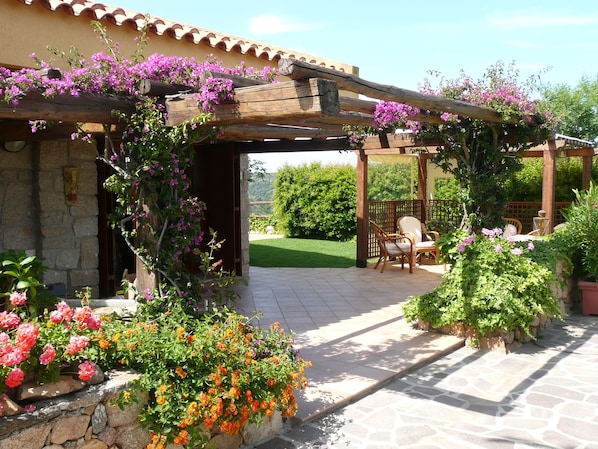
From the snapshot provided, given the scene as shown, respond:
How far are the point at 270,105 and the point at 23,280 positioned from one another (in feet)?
8.71

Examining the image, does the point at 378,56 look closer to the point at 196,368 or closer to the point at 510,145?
the point at 510,145

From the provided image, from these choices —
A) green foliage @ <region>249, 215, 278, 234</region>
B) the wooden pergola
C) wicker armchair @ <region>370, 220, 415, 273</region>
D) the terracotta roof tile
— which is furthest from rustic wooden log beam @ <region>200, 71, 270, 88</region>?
green foliage @ <region>249, 215, 278, 234</region>

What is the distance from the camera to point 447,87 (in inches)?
228

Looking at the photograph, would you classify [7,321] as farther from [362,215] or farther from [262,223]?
[262,223]

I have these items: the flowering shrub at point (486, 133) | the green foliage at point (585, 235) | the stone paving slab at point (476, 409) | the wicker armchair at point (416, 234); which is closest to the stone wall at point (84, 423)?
the stone paving slab at point (476, 409)

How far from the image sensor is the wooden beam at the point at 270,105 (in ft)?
10.6

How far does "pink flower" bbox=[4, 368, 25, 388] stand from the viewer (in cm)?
249

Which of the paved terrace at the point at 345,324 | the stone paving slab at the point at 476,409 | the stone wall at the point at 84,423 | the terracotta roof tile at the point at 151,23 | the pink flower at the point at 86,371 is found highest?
the terracotta roof tile at the point at 151,23

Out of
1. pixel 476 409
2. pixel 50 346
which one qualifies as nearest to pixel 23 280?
pixel 50 346

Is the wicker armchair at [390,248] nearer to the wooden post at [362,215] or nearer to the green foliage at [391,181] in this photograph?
the wooden post at [362,215]

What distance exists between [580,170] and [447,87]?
951cm

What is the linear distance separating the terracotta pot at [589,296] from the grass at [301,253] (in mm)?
4548

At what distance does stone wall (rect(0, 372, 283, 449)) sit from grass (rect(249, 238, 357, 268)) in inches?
310

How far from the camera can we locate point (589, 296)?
707 cm
